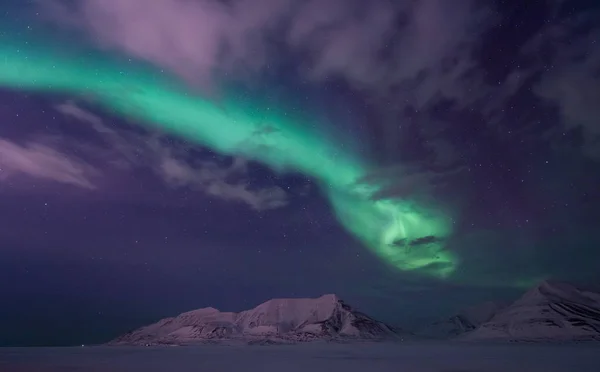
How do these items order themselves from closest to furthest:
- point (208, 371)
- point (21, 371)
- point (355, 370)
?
point (21, 371) < point (208, 371) < point (355, 370)

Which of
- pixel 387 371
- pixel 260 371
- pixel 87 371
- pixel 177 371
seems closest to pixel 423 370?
pixel 387 371

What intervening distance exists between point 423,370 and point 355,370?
14.0 metres

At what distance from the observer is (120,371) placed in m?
99.6

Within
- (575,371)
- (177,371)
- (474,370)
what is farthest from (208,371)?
(575,371)

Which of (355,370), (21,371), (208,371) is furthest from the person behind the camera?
(355,370)

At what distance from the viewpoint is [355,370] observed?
104 metres

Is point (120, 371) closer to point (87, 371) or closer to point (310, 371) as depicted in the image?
point (87, 371)

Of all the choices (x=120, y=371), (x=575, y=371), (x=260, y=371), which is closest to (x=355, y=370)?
(x=260, y=371)

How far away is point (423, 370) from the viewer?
322 ft

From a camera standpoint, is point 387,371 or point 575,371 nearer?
point 575,371

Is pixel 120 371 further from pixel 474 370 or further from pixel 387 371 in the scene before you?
pixel 474 370

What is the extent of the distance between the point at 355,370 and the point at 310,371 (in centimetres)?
1235

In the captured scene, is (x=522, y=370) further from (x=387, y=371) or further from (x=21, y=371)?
(x=21, y=371)

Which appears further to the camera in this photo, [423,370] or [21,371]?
[423,370]
